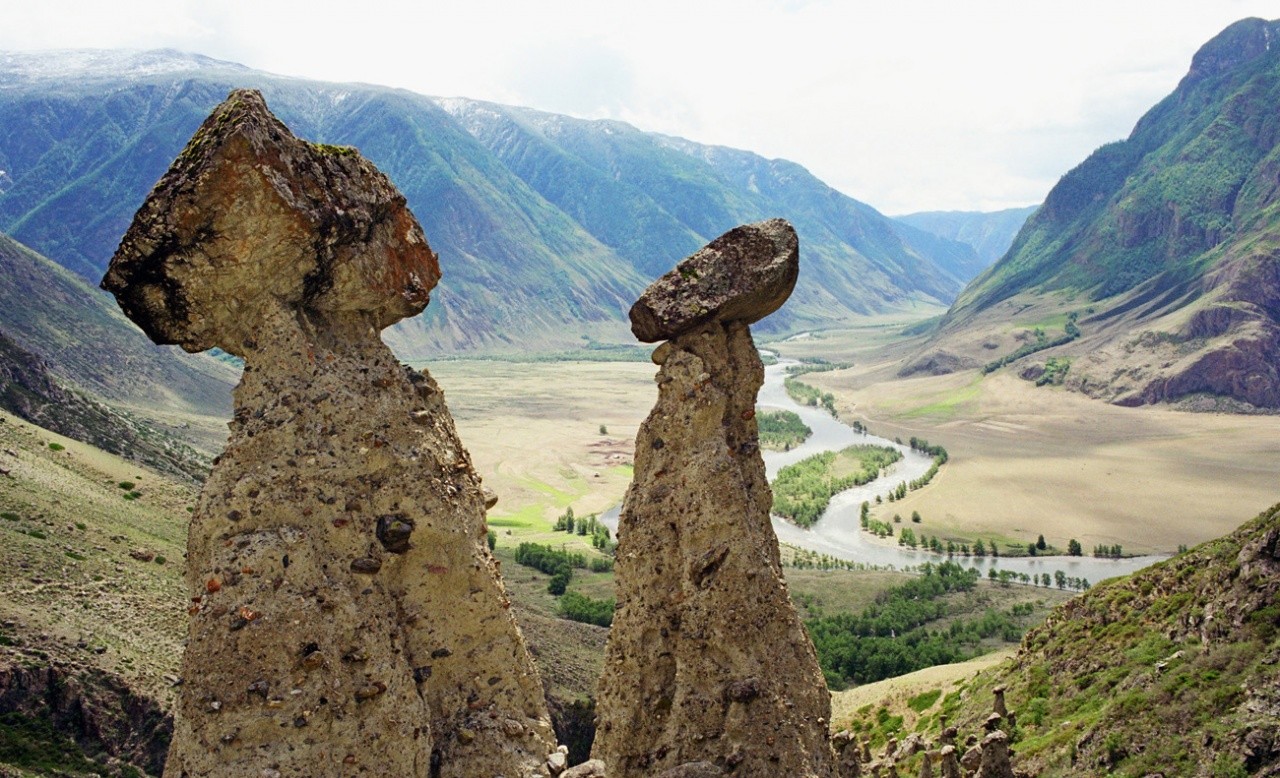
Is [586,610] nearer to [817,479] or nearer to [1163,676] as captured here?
[1163,676]

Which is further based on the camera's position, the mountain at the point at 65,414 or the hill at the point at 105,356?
the hill at the point at 105,356

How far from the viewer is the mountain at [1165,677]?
26328mm

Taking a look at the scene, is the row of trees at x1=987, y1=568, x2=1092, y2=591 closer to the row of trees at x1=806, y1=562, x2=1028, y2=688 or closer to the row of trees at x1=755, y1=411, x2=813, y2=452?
the row of trees at x1=806, y1=562, x2=1028, y2=688

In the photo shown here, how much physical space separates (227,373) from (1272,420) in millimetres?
194326

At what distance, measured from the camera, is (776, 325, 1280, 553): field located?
375 feet

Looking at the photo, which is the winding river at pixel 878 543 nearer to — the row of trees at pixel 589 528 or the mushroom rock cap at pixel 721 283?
the row of trees at pixel 589 528

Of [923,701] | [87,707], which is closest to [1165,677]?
[923,701]

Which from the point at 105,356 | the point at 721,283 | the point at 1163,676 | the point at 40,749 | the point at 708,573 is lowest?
the point at 40,749

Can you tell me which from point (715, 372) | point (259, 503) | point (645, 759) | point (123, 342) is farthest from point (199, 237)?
point (123, 342)

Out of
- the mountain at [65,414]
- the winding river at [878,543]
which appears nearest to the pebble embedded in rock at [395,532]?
the mountain at [65,414]

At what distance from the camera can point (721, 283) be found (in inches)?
675

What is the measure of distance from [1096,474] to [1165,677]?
119 meters

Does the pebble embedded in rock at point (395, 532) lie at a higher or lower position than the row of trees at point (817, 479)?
higher

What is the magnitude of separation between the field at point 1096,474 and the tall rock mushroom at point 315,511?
110510mm
